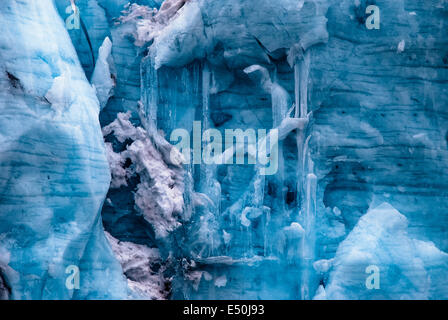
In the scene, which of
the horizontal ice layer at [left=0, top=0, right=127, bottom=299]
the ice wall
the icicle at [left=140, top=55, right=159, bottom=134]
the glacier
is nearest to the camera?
the horizontal ice layer at [left=0, top=0, right=127, bottom=299]

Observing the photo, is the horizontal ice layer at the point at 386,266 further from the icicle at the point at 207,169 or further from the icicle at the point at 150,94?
the icicle at the point at 150,94

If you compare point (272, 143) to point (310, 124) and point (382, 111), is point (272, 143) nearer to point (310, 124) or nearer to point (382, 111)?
point (310, 124)

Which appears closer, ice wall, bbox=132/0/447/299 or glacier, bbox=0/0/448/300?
glacier, bbox=0/0/448/300

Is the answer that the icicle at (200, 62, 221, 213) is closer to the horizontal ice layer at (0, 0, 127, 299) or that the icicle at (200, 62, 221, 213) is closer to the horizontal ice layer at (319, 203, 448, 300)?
the horizontal ice layer at (0, 0, 127, 299)

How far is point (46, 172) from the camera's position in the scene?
16.6 feet

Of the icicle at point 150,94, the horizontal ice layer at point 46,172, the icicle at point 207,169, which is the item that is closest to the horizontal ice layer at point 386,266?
the icicle at point 207,169

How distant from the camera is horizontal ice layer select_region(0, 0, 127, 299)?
488 cm

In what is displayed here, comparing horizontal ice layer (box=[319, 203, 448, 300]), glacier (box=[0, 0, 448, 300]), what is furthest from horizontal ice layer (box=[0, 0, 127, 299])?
horizontal ice layer (box=[319, 203, 448, 300])

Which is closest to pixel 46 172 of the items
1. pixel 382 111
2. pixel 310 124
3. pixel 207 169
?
pixel 207 169

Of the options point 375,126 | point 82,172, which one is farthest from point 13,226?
point 375,126

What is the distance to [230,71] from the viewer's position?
6.31 metres

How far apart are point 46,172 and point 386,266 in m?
3.50

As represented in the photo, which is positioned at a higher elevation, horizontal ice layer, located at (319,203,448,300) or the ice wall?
the ice wall

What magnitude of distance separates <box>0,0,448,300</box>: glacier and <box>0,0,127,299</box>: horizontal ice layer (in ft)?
0.41
